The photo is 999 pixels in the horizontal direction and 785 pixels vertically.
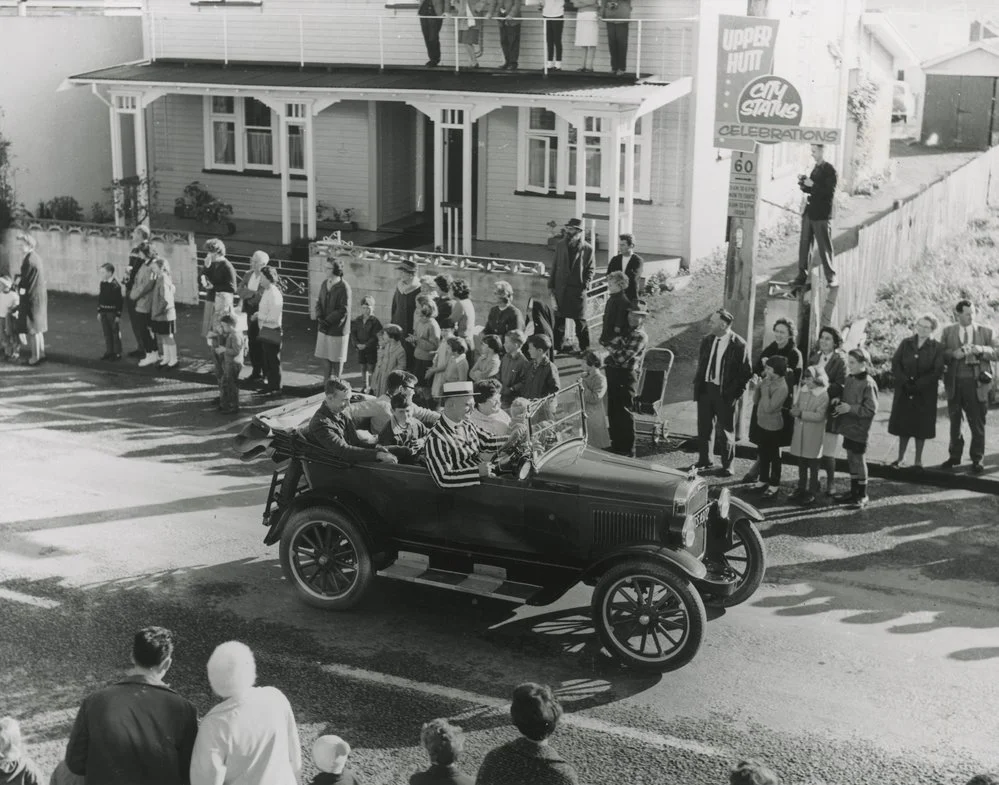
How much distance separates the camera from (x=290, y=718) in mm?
6250

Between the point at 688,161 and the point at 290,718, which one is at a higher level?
the point at 688,161

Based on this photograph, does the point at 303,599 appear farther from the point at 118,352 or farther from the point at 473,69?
the point at 473,69

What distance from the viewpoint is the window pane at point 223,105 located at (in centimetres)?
2688

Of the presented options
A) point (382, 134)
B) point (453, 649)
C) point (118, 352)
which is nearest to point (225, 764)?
point (453, 649)

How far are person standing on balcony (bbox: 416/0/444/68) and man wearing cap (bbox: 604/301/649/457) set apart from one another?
36.7 feet

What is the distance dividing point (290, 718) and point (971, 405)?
9.94 m

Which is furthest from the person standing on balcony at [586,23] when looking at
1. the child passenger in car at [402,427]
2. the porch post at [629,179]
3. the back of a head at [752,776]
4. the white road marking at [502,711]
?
the back of a head at [752,776]

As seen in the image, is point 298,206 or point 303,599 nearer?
point 303,599

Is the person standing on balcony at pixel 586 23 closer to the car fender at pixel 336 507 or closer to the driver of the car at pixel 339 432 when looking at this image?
the driver of the car at pixel 339 432

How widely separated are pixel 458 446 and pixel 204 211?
1718 centimetres

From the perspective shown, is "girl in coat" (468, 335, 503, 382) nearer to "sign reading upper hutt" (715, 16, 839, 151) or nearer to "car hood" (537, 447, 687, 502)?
"sign reading upper hutt" (715, 16, 839, 151)

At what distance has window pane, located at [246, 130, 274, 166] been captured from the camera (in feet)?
87.7

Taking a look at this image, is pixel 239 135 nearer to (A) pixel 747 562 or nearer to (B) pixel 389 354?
(B) pixel 389 354

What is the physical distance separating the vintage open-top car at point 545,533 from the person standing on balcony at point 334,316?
5977 mm
